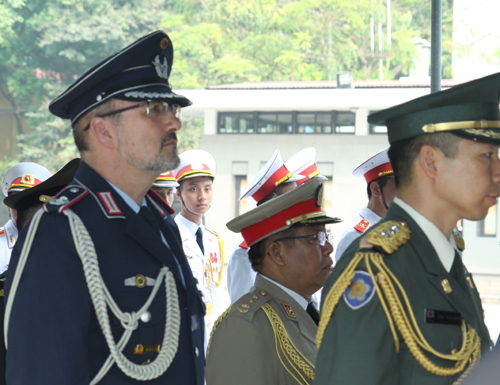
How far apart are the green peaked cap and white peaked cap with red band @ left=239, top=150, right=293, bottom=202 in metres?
2.48

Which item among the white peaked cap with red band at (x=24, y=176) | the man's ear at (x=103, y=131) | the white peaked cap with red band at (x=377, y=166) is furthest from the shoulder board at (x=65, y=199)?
the white peaked cap with red band at (x=24, y=176)

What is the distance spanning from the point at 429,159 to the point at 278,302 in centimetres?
82

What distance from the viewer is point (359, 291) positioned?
1.34 meters

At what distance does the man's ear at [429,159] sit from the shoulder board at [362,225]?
7.63ft

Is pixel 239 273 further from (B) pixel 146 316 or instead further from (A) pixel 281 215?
(B) pixel 146 316

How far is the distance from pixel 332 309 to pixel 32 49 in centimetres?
2579

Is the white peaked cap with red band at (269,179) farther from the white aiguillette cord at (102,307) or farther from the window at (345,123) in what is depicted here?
the window at (345,123)

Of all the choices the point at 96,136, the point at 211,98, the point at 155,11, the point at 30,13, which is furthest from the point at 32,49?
the point at 96,136

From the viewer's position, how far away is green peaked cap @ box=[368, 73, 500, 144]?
1.44m

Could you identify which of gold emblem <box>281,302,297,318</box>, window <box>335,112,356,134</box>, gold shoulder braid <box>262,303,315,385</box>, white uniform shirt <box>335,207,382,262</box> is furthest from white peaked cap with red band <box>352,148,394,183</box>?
window <box>335,112,356,134</box>

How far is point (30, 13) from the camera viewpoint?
79.6ft

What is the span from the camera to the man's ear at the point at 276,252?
2.18 m

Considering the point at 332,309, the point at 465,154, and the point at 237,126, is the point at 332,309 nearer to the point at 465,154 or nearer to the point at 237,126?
the point at 465,154

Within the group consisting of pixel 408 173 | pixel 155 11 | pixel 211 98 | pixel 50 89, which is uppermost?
pixel 155 11
